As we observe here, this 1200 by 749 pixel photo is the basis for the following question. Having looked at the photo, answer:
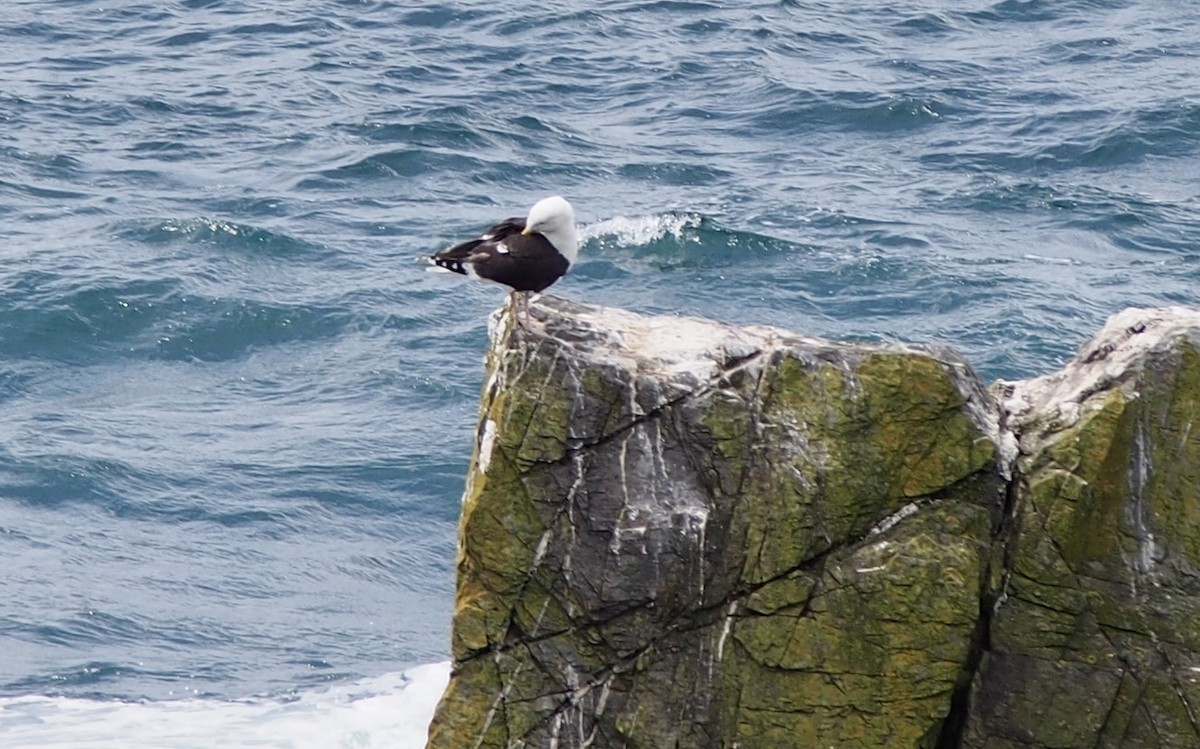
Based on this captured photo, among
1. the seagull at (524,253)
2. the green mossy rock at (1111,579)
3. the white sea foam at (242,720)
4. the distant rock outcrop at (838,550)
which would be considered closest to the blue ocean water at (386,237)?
the white sea foam at (242,720)

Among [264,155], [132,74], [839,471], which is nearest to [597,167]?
[264,155]

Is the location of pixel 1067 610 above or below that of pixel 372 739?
above

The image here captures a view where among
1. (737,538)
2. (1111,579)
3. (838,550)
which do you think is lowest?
(1111,579)

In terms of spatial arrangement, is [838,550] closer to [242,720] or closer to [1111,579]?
[1111,579]

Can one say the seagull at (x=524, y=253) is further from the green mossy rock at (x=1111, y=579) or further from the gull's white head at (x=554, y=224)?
the green mossy rock at (x=1111, y=579)

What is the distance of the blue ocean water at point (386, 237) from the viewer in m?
15.3

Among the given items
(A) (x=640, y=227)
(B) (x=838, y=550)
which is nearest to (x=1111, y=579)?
(B) (x=838, y=550)

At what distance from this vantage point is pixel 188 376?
64.3ft

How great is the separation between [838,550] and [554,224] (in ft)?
7.72

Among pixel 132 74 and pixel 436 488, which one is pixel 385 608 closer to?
pixel 436 488

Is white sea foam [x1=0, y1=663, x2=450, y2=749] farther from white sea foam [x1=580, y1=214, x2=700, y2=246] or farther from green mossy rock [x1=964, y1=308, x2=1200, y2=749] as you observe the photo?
white sea foam [x1=580, y1=214, x2=700, y2=246]

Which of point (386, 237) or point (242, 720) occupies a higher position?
point (386, 237)

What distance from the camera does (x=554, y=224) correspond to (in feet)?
31.1

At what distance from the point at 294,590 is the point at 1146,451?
28.8 feet
